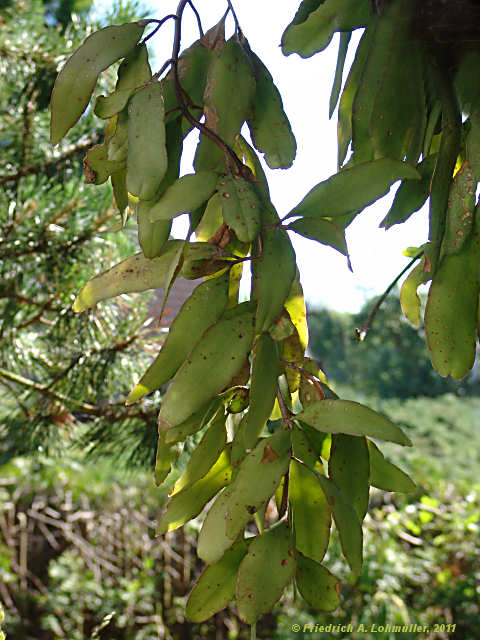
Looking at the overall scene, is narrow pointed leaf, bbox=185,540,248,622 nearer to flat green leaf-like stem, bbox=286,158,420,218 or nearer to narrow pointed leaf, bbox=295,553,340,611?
narrow pointed leaf, bbox=295,553,340,611

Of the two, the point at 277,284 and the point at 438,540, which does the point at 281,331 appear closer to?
the point at 277,284

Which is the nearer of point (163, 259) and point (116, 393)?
point (163, 259)

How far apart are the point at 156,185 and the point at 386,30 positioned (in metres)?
0.12

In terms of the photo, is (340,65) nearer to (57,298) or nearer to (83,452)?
(57,298)

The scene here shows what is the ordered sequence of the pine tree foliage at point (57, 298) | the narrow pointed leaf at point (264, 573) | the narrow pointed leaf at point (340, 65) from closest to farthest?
1. the narrow pointed leaf at point (264, 573)
2. the narrow pointed leaf at point (340, 65)
3. the pine tree foliage at point (57, 298)

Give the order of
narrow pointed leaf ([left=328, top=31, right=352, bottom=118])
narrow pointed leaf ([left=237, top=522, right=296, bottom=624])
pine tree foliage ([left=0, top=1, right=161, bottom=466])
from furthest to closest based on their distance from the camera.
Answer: pine tree foliage ([left=0, top=1, right=161, bottom=466])
narrow pointed leaf ([left=328, top=31, right=352, bottom=118])
narrow pointed leaf ([left=237, top=522, right=296, bottom=624])

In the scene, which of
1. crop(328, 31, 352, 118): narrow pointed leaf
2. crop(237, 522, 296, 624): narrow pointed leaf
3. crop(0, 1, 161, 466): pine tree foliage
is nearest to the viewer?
crop(237, 522, 296, 624): narrow pointed leaf

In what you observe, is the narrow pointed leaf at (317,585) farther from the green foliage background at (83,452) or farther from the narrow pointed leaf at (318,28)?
the narrow pointed leaf at (318,28)

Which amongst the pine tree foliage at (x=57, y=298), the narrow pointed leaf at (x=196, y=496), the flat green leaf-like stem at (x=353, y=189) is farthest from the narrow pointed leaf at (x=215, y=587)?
the pine tree foliage at (x=57, y=298)

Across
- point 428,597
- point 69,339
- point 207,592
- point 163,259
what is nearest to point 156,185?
point 163,259

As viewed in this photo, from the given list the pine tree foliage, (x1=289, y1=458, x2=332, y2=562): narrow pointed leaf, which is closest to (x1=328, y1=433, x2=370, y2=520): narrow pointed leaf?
(x1=289, y1=458, x2=332, y2=562): narrow pointed leaf

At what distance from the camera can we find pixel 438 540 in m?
1.47

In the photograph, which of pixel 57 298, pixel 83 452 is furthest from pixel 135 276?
pixel 83 452

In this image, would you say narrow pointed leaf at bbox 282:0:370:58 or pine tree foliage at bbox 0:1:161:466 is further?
pine tree foliage at bbox 0:1:161:466
